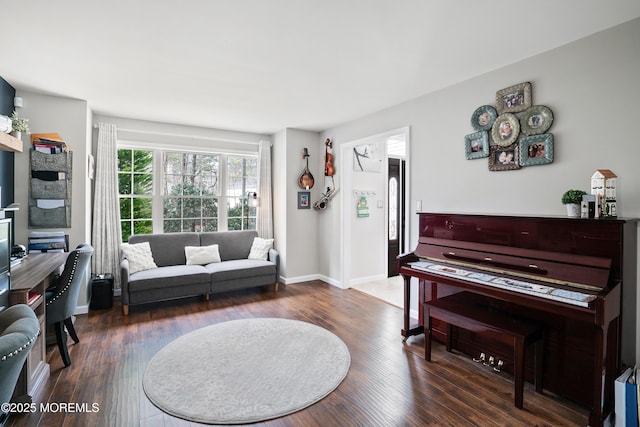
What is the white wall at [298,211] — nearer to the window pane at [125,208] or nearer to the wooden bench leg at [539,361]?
the window pane at [125,208]

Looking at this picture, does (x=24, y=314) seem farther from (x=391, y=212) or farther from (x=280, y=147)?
(x=391, y=212)

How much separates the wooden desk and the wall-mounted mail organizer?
998 mm

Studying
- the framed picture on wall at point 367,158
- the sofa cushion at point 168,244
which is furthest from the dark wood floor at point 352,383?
the framed picture on wall at point 367,158

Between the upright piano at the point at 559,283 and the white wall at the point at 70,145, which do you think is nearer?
the upright piano at the point at 559,283

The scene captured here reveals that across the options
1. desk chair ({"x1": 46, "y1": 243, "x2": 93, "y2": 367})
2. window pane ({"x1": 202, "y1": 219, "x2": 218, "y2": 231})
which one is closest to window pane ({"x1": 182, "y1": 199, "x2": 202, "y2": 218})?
window pane ({"x1": 202, "y1": 219, "x2": 218, "y2": 231})

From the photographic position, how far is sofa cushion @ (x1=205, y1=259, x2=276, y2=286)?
14.6 feet

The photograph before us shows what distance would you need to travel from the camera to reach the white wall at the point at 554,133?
223 cm

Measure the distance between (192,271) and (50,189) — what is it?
6.09 ft

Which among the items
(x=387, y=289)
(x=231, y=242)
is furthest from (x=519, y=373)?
(x=231, y=242)

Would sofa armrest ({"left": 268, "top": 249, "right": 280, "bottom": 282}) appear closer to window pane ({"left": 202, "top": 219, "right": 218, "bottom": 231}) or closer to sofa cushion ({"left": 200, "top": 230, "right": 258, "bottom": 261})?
sofa cushion ({"left": 200, "top": 230, "right": 258, "bottom": 261})

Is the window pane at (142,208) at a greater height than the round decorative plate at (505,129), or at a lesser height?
lesser

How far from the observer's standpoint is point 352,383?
2.45 meters

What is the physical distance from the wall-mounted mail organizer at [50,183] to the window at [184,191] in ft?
3.34

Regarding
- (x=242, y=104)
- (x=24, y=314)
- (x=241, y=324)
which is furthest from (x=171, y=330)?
(x=242, y=104)
